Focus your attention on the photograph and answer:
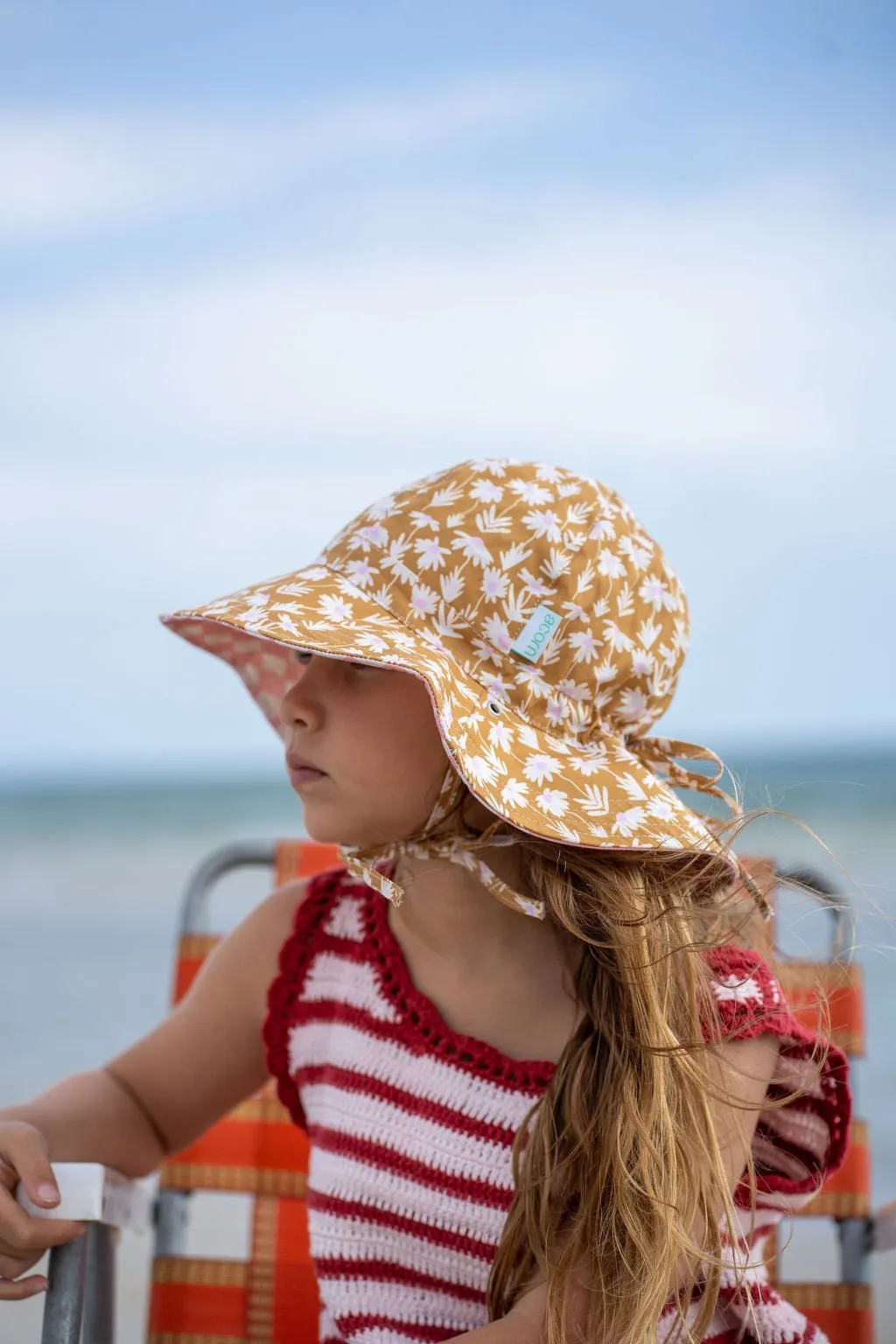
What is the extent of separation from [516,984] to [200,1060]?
350mm

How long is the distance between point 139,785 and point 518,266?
186 inches

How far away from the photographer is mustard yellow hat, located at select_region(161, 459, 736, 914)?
0.96 metres

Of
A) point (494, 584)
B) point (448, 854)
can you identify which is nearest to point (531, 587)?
point (494, 584)

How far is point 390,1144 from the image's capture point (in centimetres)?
111

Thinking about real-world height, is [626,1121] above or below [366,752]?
below

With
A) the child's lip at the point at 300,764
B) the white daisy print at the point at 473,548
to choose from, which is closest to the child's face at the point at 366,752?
the child's lip at the point at 300,764

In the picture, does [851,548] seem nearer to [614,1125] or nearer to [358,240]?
[358,240]

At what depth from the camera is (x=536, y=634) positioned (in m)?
1.00

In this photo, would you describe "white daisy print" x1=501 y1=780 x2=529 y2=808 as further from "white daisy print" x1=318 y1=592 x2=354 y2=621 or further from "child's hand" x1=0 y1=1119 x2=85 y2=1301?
"child's hand" x1=0 y1=1119 x2=85 y2=1301

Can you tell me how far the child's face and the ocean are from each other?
275 millimetres

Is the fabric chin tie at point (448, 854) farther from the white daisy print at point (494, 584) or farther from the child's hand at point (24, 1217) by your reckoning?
the child's hand at point (24, 1217)

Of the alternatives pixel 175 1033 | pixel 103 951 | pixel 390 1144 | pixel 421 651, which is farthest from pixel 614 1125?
pixel 103 951

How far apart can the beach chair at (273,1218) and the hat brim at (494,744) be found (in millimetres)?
335

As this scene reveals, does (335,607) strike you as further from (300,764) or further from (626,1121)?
(626,1121)
